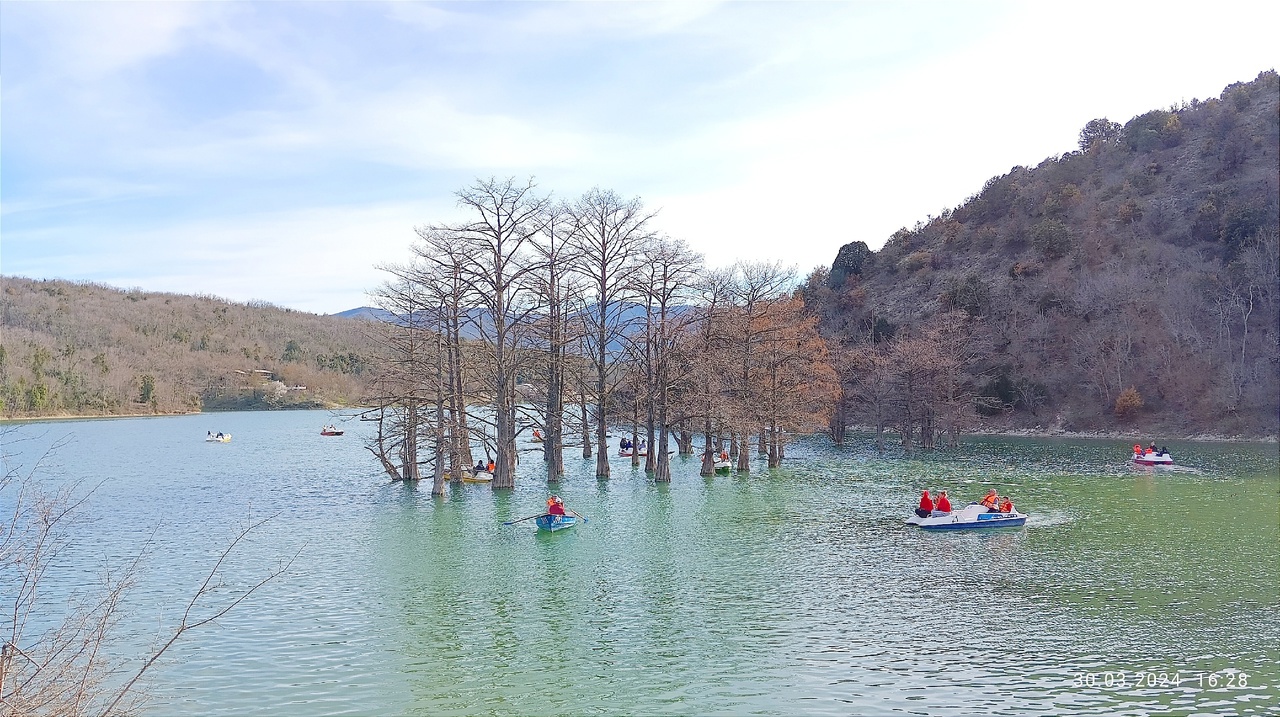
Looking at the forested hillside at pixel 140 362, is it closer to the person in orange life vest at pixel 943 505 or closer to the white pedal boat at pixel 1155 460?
the white pedal boat at pixel 1155 460

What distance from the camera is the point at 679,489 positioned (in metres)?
43.5

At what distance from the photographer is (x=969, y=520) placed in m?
30.9

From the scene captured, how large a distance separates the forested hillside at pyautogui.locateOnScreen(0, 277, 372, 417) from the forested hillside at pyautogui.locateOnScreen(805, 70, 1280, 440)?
88.1 m

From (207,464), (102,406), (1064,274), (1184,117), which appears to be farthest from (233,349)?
(1184,117)

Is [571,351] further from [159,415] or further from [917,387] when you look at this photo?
[159,415]

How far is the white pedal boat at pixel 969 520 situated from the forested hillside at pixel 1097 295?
35745 mm

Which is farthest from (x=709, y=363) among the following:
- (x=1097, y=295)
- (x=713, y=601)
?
(x=1097, y=295)

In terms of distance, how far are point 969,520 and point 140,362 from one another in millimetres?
166501

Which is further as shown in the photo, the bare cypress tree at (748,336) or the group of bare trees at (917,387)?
the group of bare trees at (917,387)

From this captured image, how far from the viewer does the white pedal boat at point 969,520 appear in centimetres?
3080

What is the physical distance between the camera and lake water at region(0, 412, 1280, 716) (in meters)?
15.1

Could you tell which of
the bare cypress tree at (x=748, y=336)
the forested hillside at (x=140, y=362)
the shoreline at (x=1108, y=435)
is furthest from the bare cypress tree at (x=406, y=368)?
the forested hillside at (x=140, y=362)

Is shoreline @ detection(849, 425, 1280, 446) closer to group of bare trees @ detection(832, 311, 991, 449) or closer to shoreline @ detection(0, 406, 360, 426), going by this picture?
group of bare trees @ detection(832, 311, 991, 449)

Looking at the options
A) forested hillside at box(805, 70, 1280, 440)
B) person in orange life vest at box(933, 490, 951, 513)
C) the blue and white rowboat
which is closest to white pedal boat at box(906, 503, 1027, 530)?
person in orange life vest at box(933, 490, 951, 513)
